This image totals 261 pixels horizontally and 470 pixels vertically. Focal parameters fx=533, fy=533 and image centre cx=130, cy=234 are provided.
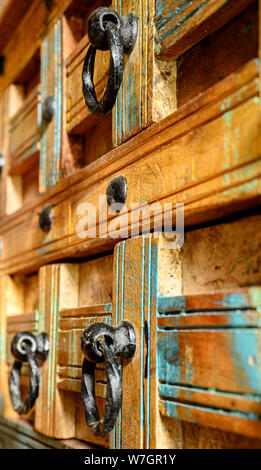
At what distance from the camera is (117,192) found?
0.86 meters

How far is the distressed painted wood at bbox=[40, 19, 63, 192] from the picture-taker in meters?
1.19

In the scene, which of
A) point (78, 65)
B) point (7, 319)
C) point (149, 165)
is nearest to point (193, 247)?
point (149, 165)

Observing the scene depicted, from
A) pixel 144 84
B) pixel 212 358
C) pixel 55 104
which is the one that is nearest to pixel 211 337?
pixel 212 358

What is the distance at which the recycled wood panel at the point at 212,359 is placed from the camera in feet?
1.85

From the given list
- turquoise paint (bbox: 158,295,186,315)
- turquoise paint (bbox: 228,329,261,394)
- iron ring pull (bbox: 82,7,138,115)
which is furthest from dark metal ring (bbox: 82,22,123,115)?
turquoise paint (bbox: 228,329,261,394)

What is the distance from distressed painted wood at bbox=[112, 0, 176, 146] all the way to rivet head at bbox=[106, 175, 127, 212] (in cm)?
7

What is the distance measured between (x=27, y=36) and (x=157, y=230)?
95 centimetres

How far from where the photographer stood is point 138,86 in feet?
2.69

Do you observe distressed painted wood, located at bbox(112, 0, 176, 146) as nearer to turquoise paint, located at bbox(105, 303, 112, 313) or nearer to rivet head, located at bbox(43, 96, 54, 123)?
turquoise paint, located at bbox(105, 303, 112, 313)

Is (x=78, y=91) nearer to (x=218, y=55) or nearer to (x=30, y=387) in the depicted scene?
(x=218, y=55)

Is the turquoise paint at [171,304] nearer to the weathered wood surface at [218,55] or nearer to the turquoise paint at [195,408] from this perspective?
the turquoise paint at [195,408]

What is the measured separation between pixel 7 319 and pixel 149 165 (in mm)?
827

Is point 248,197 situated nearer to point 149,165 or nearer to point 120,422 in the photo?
point 149,165
